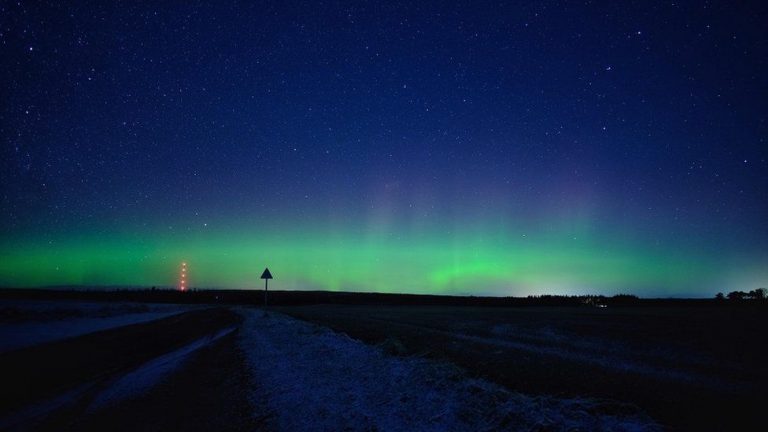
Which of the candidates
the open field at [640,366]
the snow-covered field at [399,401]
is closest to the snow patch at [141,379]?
the snow-covered field at [399,401]

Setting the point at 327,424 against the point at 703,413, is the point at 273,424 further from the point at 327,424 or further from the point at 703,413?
the point at 703,413

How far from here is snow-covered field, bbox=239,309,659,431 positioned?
5.36 meters

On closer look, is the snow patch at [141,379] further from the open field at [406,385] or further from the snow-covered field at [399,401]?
the snow-covered field at [399,401]

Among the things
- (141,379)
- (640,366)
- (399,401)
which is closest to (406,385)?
(399,401)

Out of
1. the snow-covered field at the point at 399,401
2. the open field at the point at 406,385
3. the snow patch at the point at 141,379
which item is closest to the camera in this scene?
the snow-covered field at the point at 399,401

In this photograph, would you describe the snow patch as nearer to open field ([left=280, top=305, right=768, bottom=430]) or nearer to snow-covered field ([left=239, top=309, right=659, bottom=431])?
snow-covered field ([left=239, top=309, right=659, bottom=431])

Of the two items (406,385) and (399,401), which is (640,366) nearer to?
(406,385)

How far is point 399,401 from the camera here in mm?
7027

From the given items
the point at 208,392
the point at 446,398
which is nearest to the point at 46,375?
the point at 208,392

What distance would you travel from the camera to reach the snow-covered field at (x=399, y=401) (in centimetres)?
536

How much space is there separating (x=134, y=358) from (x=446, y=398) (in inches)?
504

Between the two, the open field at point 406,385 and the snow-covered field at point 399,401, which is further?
the open field at point 406,385

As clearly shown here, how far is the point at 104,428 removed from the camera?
7188 millimetres

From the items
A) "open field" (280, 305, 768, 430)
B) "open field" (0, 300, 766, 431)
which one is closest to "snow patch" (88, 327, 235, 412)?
"open field" (0, 300, 766, 431)
